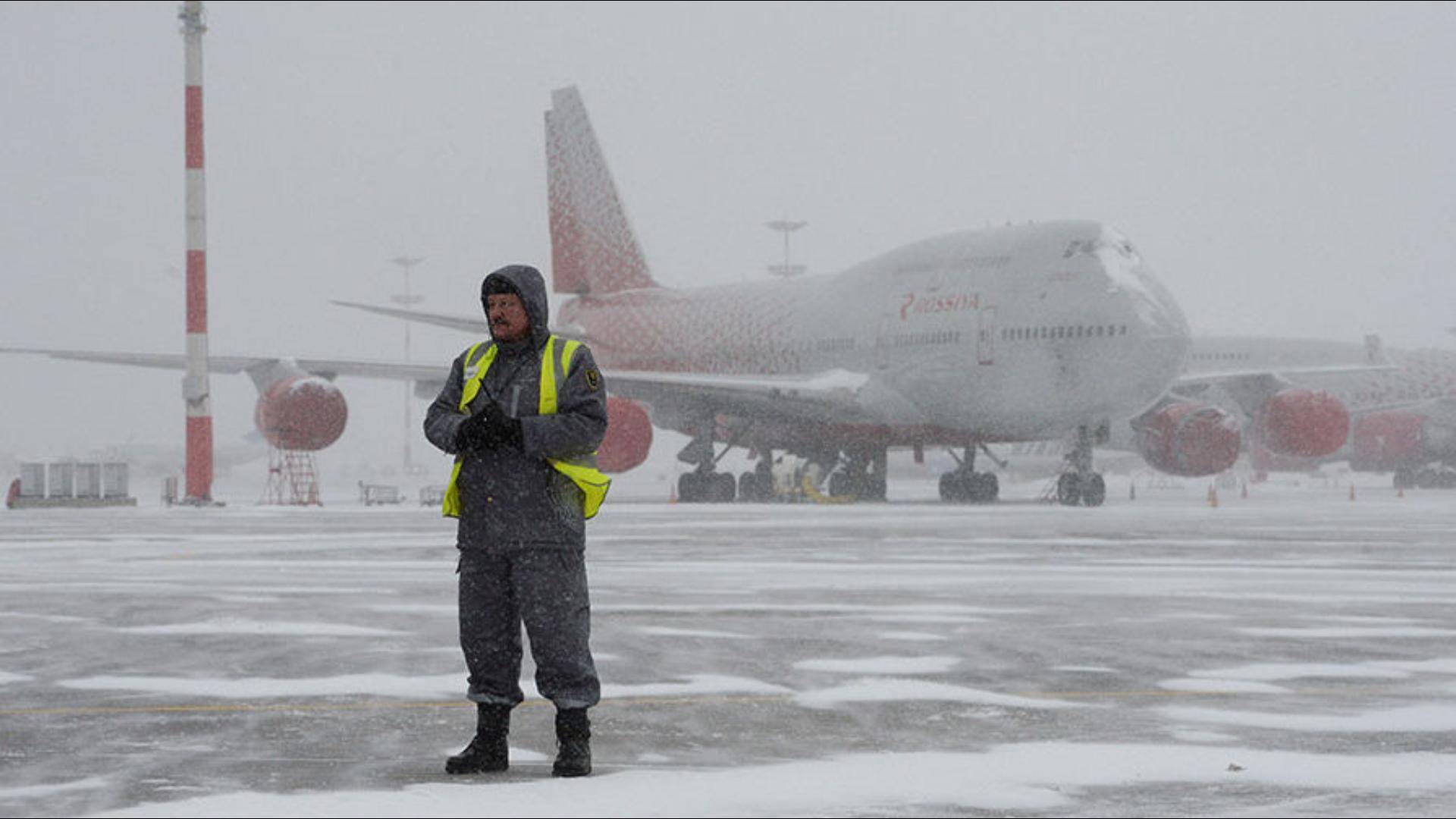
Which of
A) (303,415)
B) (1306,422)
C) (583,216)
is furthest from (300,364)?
(1306,422)

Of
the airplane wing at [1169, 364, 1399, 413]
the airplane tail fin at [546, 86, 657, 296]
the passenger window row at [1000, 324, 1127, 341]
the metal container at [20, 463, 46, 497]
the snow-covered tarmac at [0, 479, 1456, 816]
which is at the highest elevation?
the airplane tail fin at [546, 86, 657, 296]

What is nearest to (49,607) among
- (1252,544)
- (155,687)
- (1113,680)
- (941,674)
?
(155,687)

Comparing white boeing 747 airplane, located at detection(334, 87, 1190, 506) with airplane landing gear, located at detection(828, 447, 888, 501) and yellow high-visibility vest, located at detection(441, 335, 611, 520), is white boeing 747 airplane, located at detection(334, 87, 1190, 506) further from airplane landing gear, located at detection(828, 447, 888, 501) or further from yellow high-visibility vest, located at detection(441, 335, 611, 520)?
yellow high-visibility vest, located at detection(441, 335, 611, 520)

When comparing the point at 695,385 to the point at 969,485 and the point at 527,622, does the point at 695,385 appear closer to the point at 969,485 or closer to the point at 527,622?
the point at 969,485

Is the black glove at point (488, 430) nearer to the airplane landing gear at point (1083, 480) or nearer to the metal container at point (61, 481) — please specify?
the airplane landing gear at point (1083, 480)

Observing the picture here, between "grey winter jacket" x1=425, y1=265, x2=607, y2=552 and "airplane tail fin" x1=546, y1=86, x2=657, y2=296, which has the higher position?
"airplane tail fin" x1=546, y1=86, x2=657, y2=296

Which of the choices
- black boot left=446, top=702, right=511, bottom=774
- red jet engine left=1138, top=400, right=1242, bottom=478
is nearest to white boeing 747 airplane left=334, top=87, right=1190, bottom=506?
red jet engine left=1138, top=400, right=1242, bottom=478

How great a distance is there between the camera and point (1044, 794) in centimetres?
536

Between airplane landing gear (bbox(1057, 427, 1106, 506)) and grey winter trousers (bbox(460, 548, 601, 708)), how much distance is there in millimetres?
28017

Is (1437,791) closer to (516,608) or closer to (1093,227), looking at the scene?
(516,608)

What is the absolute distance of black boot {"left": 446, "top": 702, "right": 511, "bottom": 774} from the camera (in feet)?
19.1

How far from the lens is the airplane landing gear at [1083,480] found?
33.6m

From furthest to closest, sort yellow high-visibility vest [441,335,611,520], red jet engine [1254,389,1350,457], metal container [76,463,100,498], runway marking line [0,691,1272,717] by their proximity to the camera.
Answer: metal container [76,463,100,498]
red jet engine [1254,389,1350,457]
runway marking line [0,691,1272,717]
yellow high-visibility vest [441,335,611,520]

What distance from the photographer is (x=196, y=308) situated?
43.2 meters
